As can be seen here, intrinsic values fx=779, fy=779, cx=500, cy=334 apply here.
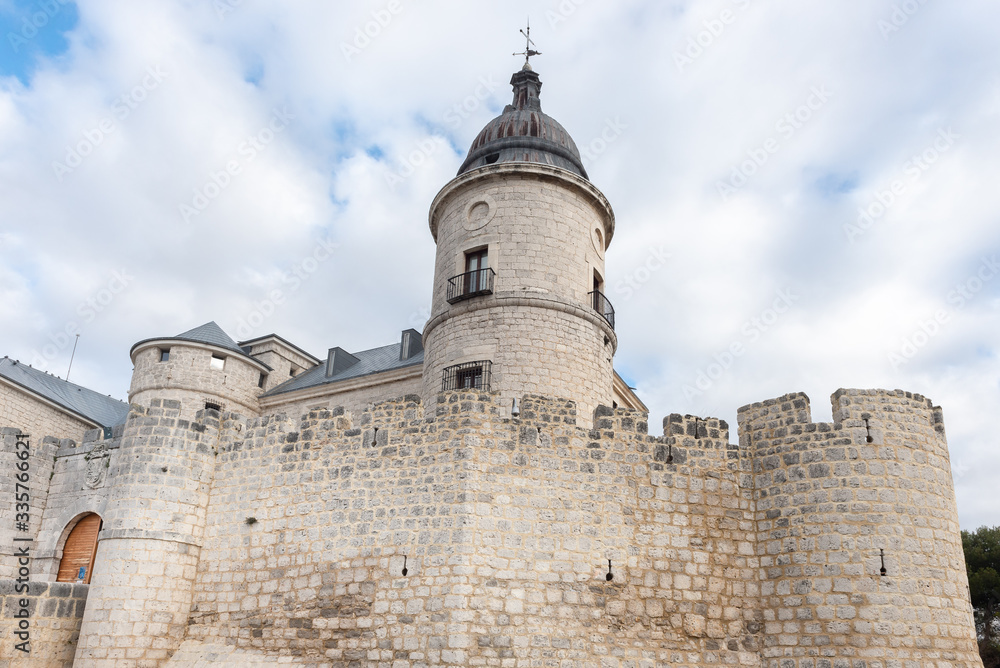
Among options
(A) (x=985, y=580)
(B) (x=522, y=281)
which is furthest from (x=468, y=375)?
(A) (x=985, y=580)

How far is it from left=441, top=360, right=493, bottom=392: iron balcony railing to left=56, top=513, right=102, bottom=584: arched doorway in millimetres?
7561

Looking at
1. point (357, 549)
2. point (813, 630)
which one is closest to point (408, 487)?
point (357, 549)

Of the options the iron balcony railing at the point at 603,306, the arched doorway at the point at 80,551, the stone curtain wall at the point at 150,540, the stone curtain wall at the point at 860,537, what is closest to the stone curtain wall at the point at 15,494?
the arched doorway at the point at 80,551

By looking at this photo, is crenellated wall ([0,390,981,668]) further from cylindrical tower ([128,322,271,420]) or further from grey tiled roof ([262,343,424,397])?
cylindrical tower ([128,322,271,420])

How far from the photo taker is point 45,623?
12.2m

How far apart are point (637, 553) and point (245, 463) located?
6525 millimetres

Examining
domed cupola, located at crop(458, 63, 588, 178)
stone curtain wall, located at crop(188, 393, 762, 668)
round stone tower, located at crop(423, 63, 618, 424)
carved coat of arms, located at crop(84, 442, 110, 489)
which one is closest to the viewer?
stone curtain wall, located at crop(188, 393, 762, 668)

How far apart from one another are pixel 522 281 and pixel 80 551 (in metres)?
10.7

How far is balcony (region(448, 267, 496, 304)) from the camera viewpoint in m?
17.2

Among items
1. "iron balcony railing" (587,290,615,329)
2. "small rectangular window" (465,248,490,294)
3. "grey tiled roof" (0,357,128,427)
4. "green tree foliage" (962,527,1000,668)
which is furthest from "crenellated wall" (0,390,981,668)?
"green tree foliage" (962,527,1000,668)

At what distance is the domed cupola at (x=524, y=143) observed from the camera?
18.8 meters

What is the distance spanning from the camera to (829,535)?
10422 millimetres

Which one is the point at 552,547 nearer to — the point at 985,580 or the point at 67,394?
the point at 985,580

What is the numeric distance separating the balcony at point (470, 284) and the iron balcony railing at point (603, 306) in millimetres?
2431
